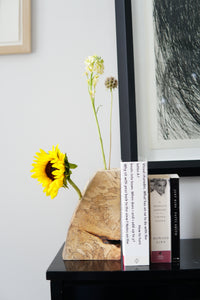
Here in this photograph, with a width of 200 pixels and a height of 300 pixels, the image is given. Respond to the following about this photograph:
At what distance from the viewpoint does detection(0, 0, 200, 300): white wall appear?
52.1 inches

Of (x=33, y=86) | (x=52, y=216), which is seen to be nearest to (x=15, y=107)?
(x=33, y=86)

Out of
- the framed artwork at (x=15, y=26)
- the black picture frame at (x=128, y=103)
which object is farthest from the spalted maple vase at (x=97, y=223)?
the framed artwork at (x=15, y=26)

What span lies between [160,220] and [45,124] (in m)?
0.57

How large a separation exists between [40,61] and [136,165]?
0.60 m

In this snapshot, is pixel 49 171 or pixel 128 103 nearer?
pixel 49 171

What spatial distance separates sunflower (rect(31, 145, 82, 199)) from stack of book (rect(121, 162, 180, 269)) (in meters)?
0.15

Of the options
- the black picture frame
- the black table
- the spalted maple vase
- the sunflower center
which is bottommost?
the black table

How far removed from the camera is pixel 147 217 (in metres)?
0.96

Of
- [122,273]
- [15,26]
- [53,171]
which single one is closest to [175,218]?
[122,273]

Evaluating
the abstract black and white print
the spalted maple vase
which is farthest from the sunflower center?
the abstract black and white print

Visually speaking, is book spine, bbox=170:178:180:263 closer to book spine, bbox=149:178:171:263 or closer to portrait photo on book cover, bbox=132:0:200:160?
book spine, bbox=149:178:171:263

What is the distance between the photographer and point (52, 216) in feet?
4.40

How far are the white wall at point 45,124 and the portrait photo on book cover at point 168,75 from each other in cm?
10

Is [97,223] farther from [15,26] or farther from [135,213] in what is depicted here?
[15,26]
